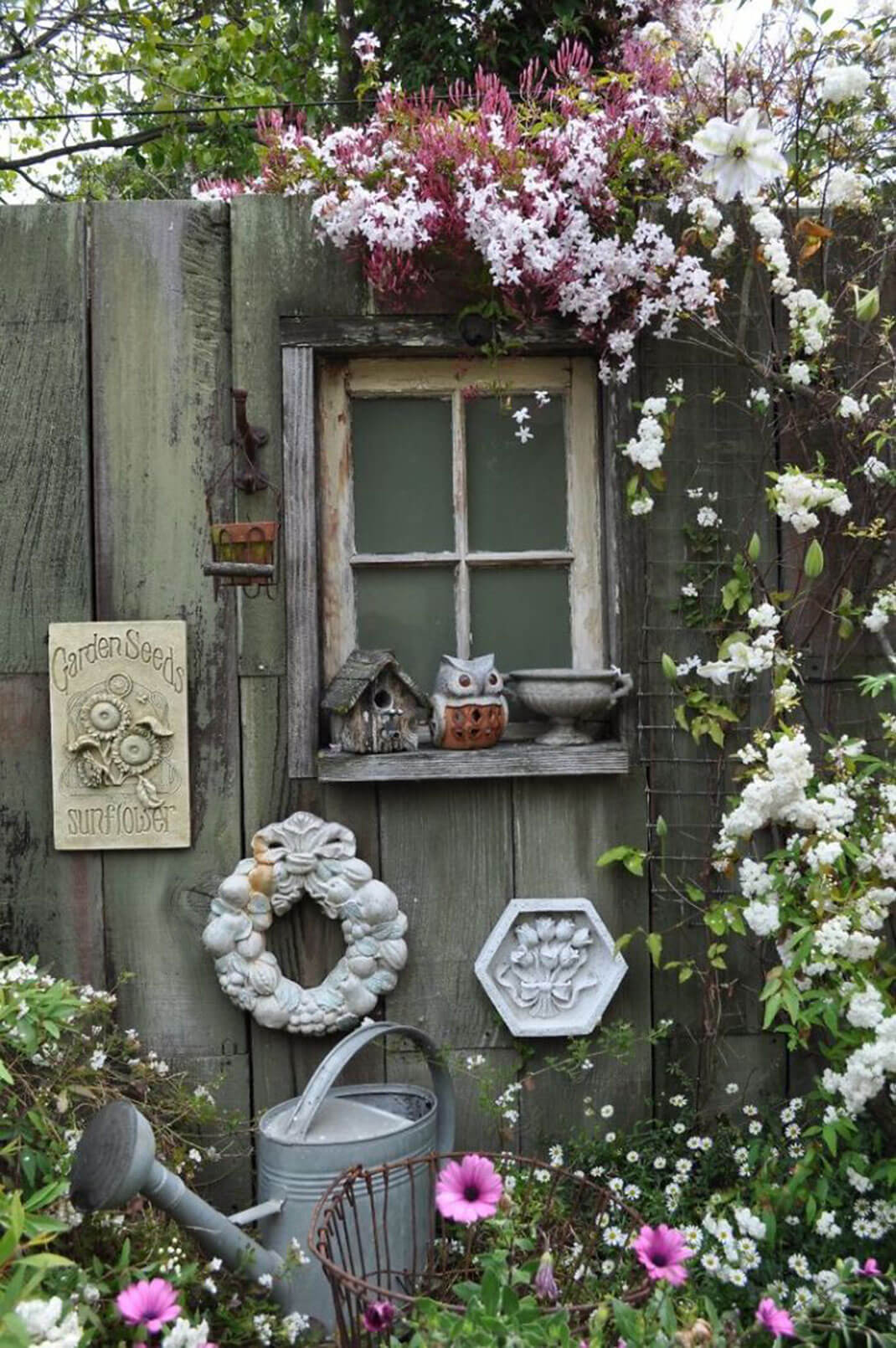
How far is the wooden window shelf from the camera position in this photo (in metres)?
2.94

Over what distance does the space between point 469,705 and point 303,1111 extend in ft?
3.18

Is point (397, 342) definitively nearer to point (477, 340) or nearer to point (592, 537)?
point (477, 340)

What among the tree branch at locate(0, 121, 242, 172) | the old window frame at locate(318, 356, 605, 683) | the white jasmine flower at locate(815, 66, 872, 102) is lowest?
the old window frame at locate(318, 356, 605, 683)

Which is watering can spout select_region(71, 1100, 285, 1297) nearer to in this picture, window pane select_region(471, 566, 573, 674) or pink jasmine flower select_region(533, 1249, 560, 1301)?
pink jasmine flower select_region(533, 1249, 560, 1301)

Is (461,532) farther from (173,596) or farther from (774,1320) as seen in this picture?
(774,1320)

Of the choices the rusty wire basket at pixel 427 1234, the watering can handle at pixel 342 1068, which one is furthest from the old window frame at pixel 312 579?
the rusty wire basket at pixel 427 1234

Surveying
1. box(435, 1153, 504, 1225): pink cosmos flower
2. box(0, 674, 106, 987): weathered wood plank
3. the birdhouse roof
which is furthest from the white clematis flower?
box(435, 1153, 504, 1225): pink cosmos flower

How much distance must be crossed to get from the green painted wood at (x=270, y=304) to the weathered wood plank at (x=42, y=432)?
375 mm

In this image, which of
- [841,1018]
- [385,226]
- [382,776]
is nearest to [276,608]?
[382,776]

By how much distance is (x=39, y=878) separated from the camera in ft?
9.89

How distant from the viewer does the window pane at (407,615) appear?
3160mm

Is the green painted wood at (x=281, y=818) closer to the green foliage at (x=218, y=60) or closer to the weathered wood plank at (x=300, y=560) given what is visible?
the weathered wood plank at (x=300, y=560)

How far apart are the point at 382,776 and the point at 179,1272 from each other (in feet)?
3.73

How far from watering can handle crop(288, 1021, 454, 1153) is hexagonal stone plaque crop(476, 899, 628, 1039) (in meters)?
0.27
